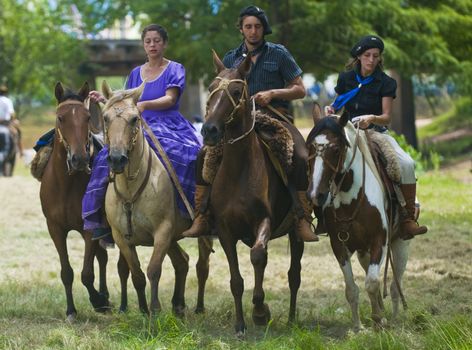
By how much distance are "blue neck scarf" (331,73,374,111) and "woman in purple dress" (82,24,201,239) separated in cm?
140

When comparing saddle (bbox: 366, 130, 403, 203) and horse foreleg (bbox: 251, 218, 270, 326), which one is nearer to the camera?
horse foreleg (bbox: 251, 218, 270, 326)

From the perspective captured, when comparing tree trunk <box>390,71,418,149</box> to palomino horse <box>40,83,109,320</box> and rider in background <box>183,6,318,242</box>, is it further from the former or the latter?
palomino horse <box>40,83,109,320</box>

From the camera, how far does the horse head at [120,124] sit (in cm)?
807

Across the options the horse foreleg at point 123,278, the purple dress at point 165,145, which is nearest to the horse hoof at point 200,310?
the horse foreleg at point 123,278

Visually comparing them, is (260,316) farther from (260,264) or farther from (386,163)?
(386,163)

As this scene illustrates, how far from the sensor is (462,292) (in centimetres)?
1038

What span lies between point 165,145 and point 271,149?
1.21m

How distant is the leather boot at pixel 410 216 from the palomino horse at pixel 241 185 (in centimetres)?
113

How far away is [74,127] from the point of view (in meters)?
8.80

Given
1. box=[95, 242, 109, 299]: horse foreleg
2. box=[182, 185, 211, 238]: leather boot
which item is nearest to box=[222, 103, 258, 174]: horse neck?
box=[182, 185, 211, 238]: leather boot

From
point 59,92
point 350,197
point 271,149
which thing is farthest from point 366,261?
point 59,92

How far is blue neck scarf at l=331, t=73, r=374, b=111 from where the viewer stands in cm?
881

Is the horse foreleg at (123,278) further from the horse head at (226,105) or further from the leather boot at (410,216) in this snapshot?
the leather boot at (410,216)

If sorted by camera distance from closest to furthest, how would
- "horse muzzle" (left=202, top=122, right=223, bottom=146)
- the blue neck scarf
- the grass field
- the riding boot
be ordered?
1. the grass field
2. "horse muzzle" (left=202, top=122, right=223, bottom=146)
3. the riding boot
4. the blue neck scarf
